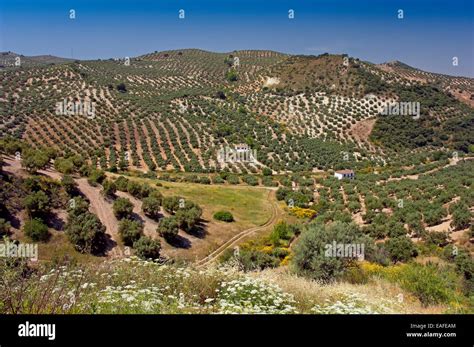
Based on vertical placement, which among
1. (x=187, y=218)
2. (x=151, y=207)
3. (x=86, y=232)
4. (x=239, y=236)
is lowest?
(x=239, y=236)

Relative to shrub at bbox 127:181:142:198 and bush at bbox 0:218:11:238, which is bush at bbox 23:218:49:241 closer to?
bush at bbox 0:218:11:238

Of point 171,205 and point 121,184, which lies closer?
point 171,205

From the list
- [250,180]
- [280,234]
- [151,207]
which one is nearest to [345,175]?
[250,180]

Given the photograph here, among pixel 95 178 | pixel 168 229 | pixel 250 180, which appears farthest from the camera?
pixel 250 180

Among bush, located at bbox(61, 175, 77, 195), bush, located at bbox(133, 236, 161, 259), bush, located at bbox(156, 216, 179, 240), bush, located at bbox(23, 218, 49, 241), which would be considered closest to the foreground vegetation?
bush, located at bbox(133, 236, 161, 259)

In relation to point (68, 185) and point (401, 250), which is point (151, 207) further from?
point (401, 250)

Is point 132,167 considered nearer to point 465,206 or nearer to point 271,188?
point 271,188

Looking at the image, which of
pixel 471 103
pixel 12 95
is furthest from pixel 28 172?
pixel 471 103

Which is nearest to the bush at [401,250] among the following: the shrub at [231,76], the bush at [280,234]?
the bush at [280,234]
